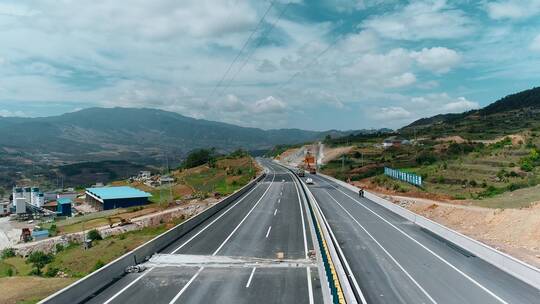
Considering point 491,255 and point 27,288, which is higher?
point 491,255

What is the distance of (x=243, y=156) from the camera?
172 meters

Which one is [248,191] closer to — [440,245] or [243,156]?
[440,245]

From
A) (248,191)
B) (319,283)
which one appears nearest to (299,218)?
(319,283)

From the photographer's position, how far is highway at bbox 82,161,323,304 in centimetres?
1836

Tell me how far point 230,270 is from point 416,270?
9.00 metres

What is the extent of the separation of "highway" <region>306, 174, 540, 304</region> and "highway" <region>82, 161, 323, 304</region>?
95.1 inches

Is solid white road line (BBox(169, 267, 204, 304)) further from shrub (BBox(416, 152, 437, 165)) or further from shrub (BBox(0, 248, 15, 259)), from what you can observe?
shrub (BBox(416, 152, 437, 165))

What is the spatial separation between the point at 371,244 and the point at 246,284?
425 inches

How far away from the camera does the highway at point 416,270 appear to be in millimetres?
17578

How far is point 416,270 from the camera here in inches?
847

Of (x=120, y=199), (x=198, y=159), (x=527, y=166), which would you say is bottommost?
(x=120, y=199)

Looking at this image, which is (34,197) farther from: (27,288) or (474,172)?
(27,288)

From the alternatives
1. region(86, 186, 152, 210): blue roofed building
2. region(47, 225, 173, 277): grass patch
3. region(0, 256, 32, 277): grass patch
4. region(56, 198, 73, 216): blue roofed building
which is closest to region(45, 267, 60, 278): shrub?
region(47, 225, 173, 277): grass patch

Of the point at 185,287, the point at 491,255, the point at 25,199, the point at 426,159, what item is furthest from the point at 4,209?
the point at 491,255
